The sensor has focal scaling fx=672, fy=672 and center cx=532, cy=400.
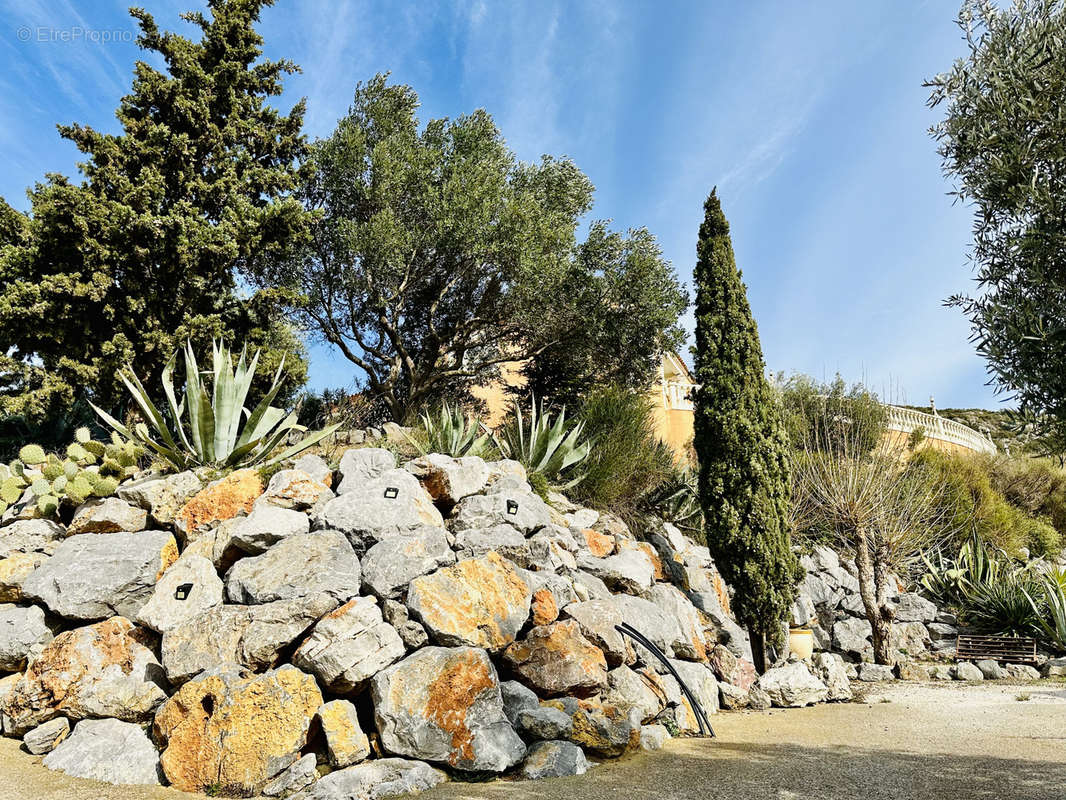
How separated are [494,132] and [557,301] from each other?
13.8 ft

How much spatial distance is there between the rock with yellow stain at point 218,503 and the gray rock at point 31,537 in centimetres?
156

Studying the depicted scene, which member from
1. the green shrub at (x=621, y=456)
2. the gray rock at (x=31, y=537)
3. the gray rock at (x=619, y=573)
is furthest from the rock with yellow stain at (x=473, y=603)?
the green shrub at (x=621, y=456)

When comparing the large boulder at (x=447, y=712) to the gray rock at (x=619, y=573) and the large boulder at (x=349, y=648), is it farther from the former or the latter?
the gray rock at (x=619, y=573)

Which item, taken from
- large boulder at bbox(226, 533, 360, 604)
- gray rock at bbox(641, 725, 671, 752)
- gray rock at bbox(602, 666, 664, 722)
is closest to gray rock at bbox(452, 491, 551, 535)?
large boulder at bbox(226, 533, 360, 604)

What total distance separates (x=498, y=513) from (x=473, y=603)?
158 cm

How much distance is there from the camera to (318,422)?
14.8 metres

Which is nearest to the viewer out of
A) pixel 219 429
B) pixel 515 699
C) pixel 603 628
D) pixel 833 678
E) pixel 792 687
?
pixel 515 699

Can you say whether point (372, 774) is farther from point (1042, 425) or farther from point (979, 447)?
point (979, 447)

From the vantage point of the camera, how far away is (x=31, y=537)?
7496mm

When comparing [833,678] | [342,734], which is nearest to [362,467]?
[342,734]

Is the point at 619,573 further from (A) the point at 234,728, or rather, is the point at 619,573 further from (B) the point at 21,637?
(B) the point at 21,637

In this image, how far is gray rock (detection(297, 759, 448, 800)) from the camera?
4.64 meters

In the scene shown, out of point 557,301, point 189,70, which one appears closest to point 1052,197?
point 557,301

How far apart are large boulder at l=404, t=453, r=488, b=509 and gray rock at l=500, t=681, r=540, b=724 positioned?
260 centimetres
